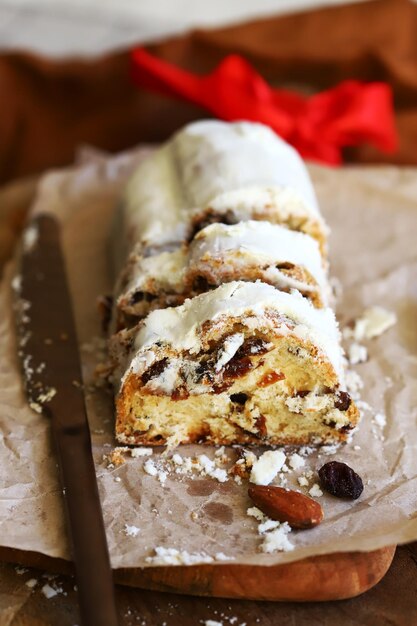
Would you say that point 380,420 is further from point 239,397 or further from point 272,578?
point 272,578

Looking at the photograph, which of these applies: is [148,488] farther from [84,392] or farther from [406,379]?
[406,379]

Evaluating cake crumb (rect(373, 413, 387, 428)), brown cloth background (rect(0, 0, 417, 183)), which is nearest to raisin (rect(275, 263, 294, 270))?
cake crumb (rect(373, 413, 387, 428))

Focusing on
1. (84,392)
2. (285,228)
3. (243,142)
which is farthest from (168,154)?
(84,392)

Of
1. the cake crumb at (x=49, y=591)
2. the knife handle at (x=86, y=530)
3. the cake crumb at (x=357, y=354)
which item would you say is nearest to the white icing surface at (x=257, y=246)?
the cake crumb at (x=357, y=354)

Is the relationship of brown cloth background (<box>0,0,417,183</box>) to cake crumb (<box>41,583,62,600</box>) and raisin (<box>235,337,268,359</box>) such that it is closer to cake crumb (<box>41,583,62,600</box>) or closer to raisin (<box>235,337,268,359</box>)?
raisin (<box>235,337,268,359</box>)

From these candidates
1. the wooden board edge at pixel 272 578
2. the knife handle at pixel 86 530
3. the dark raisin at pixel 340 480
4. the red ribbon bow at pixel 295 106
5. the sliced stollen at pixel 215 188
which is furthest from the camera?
the red ribbon bow at pixel 295 106

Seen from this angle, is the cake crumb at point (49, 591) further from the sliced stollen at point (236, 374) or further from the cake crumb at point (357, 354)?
the cake crumb at point (357, 354)
